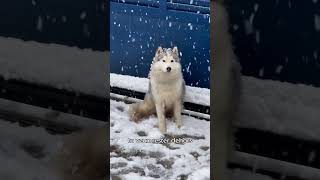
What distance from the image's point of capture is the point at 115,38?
239 inches

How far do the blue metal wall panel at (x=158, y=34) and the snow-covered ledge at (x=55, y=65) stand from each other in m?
3.98

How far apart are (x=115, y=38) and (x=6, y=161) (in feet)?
14.9

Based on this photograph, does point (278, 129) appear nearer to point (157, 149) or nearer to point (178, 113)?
point (157, 149)

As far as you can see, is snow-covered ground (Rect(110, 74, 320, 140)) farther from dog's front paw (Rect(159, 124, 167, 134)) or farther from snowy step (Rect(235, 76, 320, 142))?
dog's front paw (Rect(159, 124, 167, 134))

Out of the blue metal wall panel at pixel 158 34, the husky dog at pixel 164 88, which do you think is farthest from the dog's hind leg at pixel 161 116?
the blue metal wall panel at pixel 158 34

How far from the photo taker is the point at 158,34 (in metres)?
5.76

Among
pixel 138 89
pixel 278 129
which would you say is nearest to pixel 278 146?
pixel 278 129

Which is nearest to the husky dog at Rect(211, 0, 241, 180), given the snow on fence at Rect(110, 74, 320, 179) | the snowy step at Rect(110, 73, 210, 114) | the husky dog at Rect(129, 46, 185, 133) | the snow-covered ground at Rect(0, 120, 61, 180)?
the snow on fence at Rect(110, 74, 320, 179)

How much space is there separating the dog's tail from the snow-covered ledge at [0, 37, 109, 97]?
399 cm

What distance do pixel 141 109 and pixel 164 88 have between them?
34 centimetres

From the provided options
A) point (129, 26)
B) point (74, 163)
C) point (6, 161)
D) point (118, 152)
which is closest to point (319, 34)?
point (74, 163)

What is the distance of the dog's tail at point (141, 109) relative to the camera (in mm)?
5523

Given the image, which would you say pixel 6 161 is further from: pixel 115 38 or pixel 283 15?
pixel 115 38

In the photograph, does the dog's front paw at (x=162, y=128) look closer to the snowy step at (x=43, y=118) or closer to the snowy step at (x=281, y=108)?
the snowy step at (x=43, y=118)
